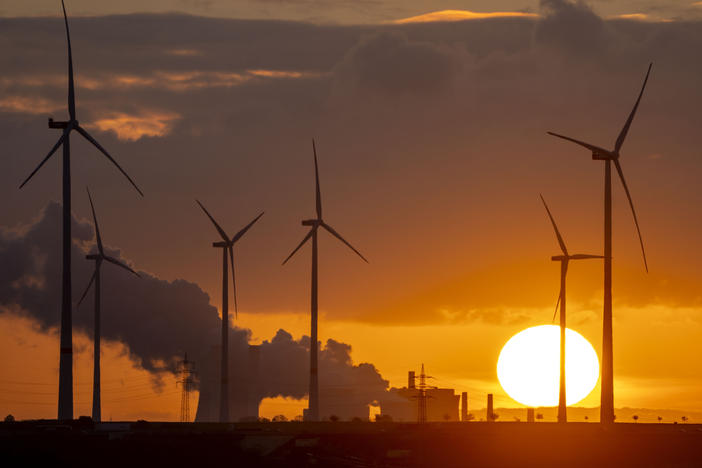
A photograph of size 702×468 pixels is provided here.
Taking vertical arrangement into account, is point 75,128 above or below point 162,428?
above

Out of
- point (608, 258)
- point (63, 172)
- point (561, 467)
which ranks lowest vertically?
point (561, 467)

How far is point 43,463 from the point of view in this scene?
13038 cm

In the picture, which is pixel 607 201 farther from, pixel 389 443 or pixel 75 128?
pixel 75 128

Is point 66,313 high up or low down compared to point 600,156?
down

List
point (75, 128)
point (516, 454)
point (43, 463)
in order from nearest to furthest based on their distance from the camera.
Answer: point (43, 463) → point (516, 454) → point (75, 128)

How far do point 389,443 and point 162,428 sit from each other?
42.6m

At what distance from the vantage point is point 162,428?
177 metres

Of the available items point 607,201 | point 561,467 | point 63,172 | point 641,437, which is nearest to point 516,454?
point 561,467

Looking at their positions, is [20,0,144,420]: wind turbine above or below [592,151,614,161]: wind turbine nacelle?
below

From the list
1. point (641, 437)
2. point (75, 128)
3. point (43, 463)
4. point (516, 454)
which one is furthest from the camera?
point (75, 128)

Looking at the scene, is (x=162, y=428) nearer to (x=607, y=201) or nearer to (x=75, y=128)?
(x=75, y=128)

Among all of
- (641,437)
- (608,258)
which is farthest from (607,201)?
(641,437)

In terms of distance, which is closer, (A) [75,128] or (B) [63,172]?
(B) [63,172]

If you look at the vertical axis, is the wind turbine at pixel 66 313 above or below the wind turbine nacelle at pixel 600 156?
below
